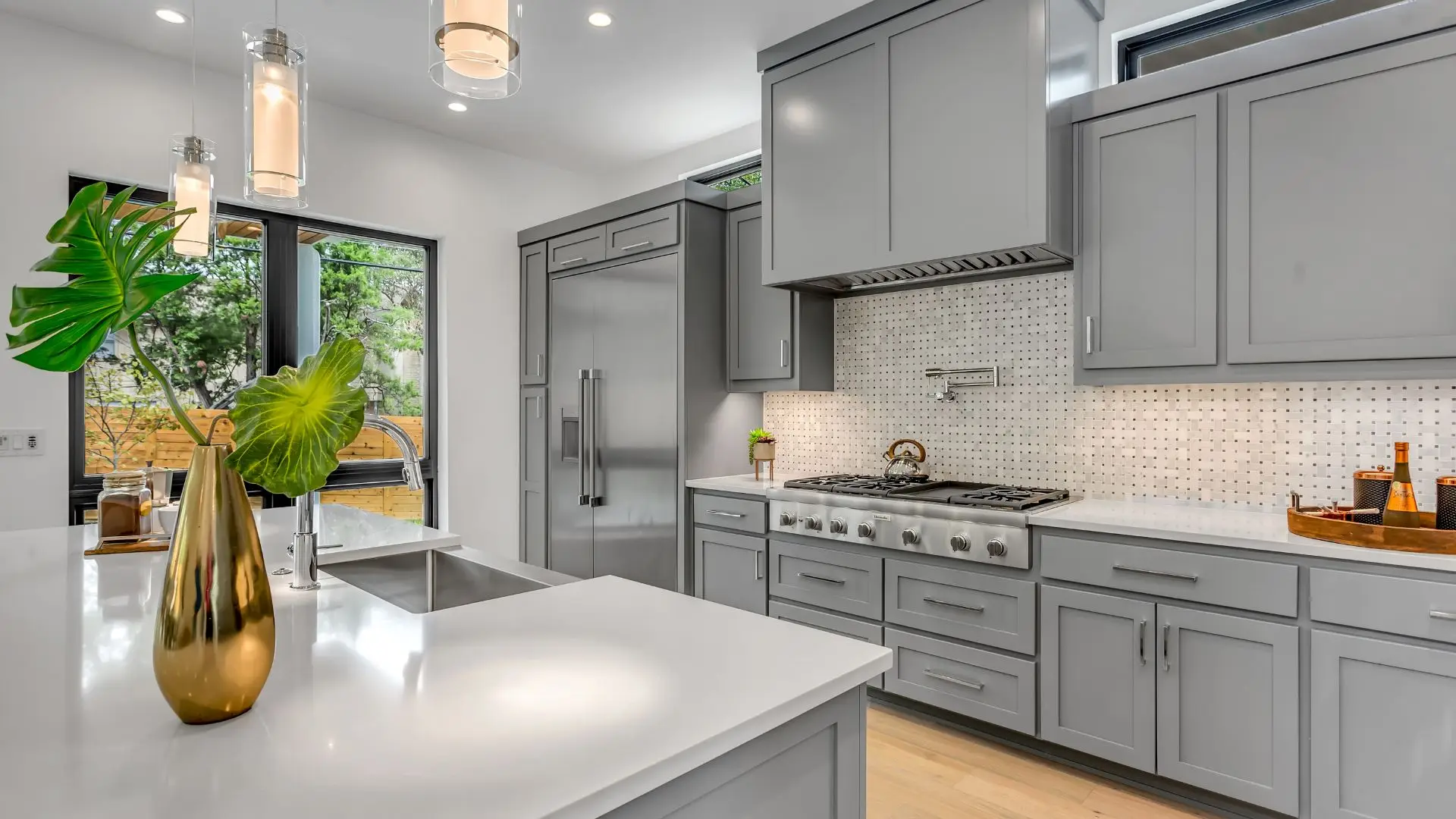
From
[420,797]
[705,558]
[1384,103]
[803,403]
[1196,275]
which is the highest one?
[1384,103]

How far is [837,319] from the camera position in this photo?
12.0 ft

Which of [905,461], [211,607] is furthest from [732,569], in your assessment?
[211,607]

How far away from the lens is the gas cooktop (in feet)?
8.54

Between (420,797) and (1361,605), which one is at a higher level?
(420,797)

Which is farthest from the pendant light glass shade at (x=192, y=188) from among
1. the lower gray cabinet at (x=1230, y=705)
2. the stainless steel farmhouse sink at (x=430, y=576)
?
the lower gray cabinet at (x=1230, y=705)

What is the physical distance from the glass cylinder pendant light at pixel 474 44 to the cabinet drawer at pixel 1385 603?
232 cm

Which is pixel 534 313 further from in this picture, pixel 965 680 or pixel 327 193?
pixel 965 680

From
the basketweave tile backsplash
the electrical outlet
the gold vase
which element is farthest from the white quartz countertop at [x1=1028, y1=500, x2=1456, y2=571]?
the electrical outlet

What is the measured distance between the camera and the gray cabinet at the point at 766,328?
3.45m

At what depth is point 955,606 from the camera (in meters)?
2.63

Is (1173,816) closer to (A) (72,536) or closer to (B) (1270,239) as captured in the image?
(B) (1270,239)

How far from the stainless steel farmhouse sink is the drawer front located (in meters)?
1.66

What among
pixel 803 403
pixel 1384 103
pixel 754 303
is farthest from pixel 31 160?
pixel 1384 103

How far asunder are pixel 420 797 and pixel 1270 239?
263 cm
